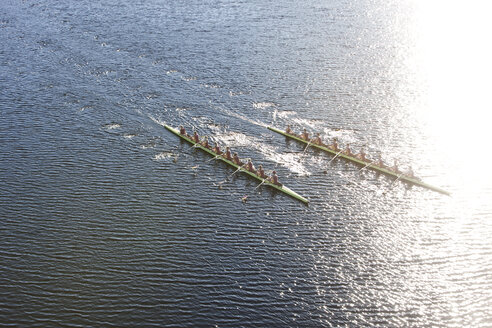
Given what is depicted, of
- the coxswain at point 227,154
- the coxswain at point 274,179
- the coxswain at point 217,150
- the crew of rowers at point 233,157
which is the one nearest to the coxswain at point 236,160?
the crew of rowers at point 233,157

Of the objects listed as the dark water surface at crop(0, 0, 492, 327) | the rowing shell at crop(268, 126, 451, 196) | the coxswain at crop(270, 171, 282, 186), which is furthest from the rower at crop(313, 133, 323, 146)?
the coxswain at crop(270, 171, 282, 186)

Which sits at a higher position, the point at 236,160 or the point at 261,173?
the point at 236,160

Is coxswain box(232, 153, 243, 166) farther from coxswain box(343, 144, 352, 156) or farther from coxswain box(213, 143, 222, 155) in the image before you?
coxswain box(343, 144, 352, 156)

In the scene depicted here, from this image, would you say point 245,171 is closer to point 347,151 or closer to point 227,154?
point 227,154

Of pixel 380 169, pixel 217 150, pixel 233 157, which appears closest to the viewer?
pixel 380 169

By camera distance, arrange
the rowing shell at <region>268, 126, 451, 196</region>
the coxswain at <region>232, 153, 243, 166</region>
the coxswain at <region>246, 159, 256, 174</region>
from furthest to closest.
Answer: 1. the coxswain at <region>232, 153, 243, 166</region>
2. the coxswain at <region>246, 159, 256, 174</region>
3. the rowing shell at <region>268, 126, 451, 196</region>

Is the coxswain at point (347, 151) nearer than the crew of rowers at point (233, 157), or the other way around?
the crew of rowers at point (233, 157)

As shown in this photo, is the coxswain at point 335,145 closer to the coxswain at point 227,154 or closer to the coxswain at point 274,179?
the coxswain at point 274,179

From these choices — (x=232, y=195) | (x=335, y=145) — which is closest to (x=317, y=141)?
(x=335, y=145)

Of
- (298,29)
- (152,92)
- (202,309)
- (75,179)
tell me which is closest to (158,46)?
(152,92)
